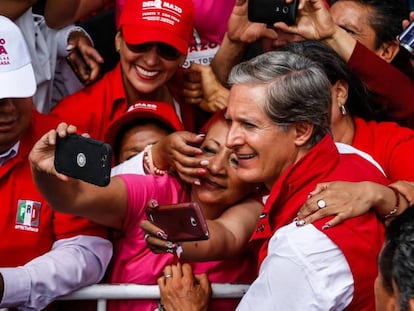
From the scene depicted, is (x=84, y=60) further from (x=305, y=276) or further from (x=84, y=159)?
(x=305, y=276)

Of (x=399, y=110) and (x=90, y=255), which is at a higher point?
(x=399, y=110)

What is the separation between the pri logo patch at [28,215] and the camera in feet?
11.5

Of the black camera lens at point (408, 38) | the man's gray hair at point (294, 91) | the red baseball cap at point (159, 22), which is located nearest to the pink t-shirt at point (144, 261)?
the man's gray hair at point (294, 91)

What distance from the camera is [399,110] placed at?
404 centimetres

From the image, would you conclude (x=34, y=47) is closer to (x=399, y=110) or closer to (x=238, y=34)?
(x=238, y=34)

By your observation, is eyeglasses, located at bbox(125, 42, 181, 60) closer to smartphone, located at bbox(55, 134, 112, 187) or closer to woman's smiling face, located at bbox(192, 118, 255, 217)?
woman's smiling face, located at bbox(192, 118, 255, 217)

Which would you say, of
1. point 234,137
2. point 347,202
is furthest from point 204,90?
point 347,202

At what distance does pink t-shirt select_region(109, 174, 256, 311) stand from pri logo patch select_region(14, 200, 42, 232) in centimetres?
29

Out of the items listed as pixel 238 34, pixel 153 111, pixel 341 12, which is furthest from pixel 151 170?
pixel 341 12

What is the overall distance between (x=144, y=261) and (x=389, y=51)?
1450mm

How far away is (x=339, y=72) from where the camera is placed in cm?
372

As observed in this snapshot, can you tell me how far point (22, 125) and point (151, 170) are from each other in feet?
1.51

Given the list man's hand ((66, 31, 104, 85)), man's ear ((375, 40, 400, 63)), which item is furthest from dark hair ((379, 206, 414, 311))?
man's hand ((66, 31, 104, 85))

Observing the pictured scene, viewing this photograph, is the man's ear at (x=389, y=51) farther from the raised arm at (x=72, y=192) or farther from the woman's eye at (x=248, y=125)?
the raised arm at (x=72, y=192)
